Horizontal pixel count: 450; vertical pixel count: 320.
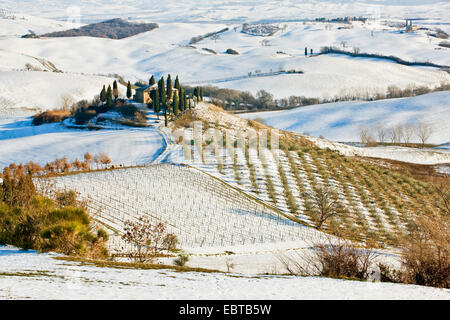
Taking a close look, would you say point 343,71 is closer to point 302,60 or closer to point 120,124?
point 302,60

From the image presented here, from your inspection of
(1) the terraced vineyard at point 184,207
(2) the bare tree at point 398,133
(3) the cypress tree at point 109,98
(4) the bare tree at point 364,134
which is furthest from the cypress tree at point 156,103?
(2) the bare tree at point 398,133

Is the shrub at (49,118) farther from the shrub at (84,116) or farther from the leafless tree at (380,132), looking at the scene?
the leafless tree at (380,132)

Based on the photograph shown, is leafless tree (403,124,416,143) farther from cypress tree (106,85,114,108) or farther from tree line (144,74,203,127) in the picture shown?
cypress tree (106,85,114,108)

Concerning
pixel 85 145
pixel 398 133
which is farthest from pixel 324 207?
pixel 398 133

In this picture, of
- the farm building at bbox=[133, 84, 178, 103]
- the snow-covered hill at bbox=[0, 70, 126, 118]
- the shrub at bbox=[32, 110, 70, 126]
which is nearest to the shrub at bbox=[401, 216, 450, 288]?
the farm building at bbox=[133, 84, 178, 103]

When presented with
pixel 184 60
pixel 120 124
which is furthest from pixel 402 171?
pixel 184 60
